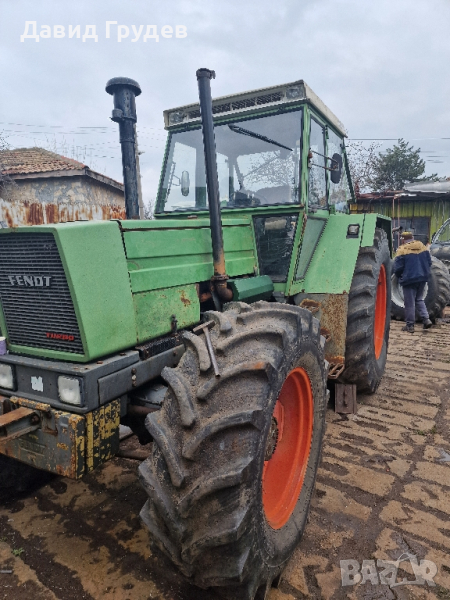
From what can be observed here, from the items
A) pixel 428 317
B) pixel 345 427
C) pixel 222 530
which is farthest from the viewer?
pixel 428 317

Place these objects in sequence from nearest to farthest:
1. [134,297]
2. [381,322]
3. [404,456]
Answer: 1. [134,297]
2. [404,456]
3. [381,322]

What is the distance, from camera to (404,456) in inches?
120

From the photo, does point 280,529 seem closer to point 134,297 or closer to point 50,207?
point 134,297

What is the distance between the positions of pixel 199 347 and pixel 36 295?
0.83 metres

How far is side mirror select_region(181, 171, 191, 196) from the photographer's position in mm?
3358

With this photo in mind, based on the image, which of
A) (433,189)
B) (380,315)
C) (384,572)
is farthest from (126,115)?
(433,189)

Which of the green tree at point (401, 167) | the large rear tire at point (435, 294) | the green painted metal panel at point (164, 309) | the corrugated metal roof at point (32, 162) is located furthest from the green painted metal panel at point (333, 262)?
the green tree at point (401, 167)

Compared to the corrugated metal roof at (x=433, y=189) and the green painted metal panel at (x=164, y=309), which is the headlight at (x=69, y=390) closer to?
the green painted metal panel at (x=164, y=309)

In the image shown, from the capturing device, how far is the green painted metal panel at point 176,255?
7.00 feet

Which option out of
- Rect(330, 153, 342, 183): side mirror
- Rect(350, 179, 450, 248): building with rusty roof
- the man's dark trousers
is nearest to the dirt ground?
Rect(330, 153, 342, 183): side mirror

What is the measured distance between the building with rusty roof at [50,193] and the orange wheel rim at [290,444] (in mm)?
9354

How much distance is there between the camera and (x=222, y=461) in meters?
1.56

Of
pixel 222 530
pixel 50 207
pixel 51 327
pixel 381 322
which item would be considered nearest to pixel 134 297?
pixel 51 327

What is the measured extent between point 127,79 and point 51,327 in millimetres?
1805
